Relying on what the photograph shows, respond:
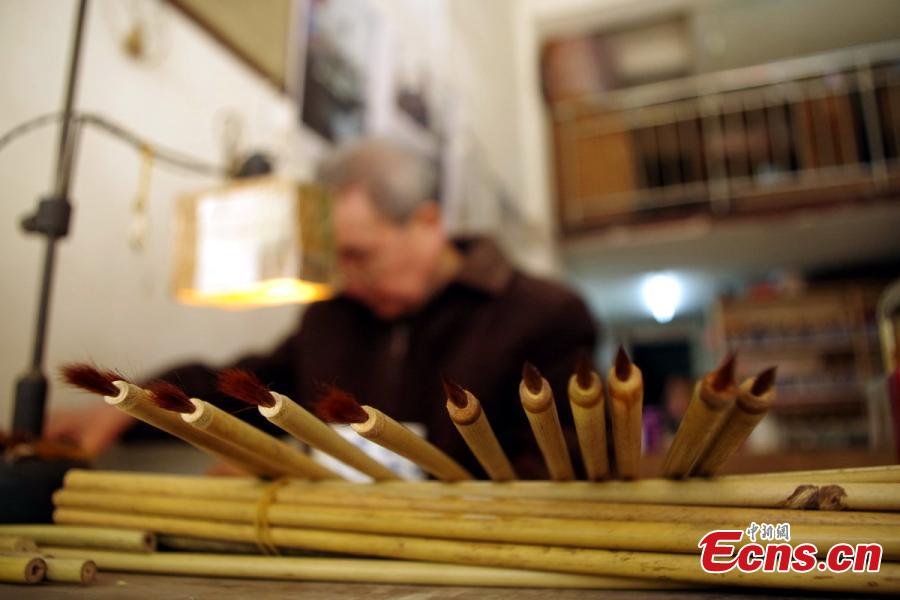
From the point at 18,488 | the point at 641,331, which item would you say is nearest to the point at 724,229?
the point at 641,331

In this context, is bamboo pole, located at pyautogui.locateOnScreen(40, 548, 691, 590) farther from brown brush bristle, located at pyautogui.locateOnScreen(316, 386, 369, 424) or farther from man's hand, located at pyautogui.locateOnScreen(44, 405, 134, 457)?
man's hand, located at pyautogui.locateOnScreen(44, 405, 134, 457)

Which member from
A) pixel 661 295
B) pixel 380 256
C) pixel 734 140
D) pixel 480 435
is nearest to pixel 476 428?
pixel 480 435

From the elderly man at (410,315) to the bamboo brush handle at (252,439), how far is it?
698mm

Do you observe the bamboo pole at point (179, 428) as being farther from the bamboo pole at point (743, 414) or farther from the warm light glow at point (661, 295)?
the warm light glow at point (661, 295)

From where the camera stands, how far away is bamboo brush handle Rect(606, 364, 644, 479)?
389mm

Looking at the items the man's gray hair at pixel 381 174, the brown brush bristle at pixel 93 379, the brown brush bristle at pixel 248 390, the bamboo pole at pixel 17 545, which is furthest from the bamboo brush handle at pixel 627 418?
the man's gray hair at pixel 381 174

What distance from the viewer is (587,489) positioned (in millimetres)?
470

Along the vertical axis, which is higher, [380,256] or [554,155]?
[554,155]

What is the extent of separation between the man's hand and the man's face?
20.3 inches

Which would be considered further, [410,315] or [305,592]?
[410,315]

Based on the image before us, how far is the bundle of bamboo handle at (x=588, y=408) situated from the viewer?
1.27ft

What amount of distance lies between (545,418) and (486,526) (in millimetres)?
105

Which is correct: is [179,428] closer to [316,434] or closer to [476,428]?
[316,434]

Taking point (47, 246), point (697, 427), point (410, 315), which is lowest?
point (697, 427)
